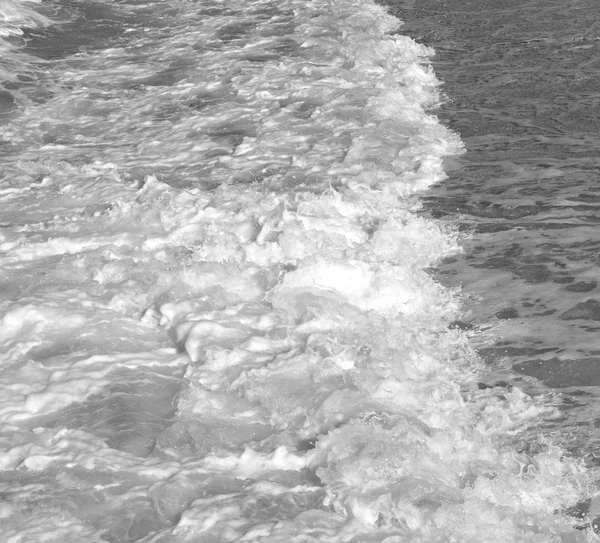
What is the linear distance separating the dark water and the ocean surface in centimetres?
3

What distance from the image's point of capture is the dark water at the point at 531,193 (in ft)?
17.3

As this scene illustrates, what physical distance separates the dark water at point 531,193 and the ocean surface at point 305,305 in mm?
28

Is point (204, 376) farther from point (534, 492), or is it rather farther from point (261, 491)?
point (534, 492)

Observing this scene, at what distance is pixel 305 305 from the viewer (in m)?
5.88

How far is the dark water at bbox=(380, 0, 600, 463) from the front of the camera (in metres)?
5.26

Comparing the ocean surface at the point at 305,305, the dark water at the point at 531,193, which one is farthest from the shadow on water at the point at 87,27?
the dark water at the point at 531,193

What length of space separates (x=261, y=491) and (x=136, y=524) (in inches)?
25.3

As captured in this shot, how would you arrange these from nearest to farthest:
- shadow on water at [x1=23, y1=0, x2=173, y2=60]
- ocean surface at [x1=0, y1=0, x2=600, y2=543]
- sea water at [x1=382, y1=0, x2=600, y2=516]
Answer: ocean surface at [x1=0, y1=0, x2=600, y2=543], sea water at [x1=382, y1=0, x2=600, y2=516], shadow on water at [x1=23, y1=0, x2=173, y2=60]

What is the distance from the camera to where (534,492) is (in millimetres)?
4168

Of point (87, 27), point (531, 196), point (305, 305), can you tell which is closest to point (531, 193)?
point (531, 196)

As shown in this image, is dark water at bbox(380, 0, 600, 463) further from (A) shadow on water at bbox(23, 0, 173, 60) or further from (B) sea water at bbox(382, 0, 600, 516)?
(A) shadow on water at bbox(23, 0, 173, 60)

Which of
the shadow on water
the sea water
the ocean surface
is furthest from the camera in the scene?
the shadow on water

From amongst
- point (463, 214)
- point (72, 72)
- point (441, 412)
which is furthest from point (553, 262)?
point (72, 72)

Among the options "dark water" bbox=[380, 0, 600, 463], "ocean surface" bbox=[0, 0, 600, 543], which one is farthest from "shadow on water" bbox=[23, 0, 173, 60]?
"dark water" bbox=[380, 0, 600, 463]
